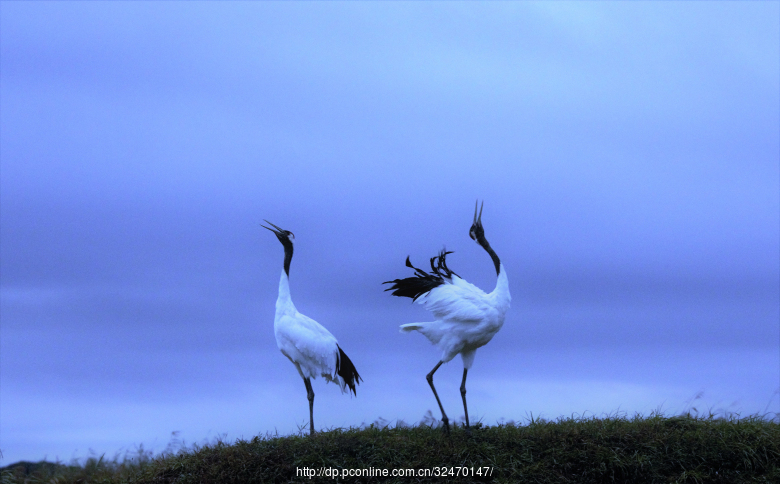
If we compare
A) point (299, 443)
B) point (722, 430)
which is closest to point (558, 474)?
point (722, 430)

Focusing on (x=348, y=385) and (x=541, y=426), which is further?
(x=348, y=385)

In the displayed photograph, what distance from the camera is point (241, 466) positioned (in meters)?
9.02

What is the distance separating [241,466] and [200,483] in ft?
1.71

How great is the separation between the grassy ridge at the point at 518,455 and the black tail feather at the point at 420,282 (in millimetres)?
1950

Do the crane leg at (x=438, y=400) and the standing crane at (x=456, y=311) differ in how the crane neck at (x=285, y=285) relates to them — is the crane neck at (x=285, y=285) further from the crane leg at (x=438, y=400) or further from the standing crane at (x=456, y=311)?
the crane leg at (x=438, y=400)

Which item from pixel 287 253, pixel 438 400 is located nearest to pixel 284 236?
pixel 287 253

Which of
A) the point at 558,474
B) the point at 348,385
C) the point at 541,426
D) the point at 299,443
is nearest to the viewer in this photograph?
the point at 558,474

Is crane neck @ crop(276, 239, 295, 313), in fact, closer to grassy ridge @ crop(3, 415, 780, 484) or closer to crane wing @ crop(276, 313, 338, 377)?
crane wing @ crop(276, 313, 338, 377)

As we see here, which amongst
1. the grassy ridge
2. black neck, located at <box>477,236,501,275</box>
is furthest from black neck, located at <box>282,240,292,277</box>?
black neck, located at <box>477,236,501,275</box>

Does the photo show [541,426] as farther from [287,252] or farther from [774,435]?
[287,252]

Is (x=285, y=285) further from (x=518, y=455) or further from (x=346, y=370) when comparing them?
(x=518, y=455)

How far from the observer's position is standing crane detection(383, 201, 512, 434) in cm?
993

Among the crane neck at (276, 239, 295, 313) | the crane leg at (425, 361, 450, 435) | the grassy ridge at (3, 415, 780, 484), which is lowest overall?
the grassy ridge at (3, 415, 780, 484)

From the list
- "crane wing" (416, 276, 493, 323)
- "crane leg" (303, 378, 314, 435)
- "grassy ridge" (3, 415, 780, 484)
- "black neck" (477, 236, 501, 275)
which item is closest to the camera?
"grassy ridge" (3, 415, 780, 484)
